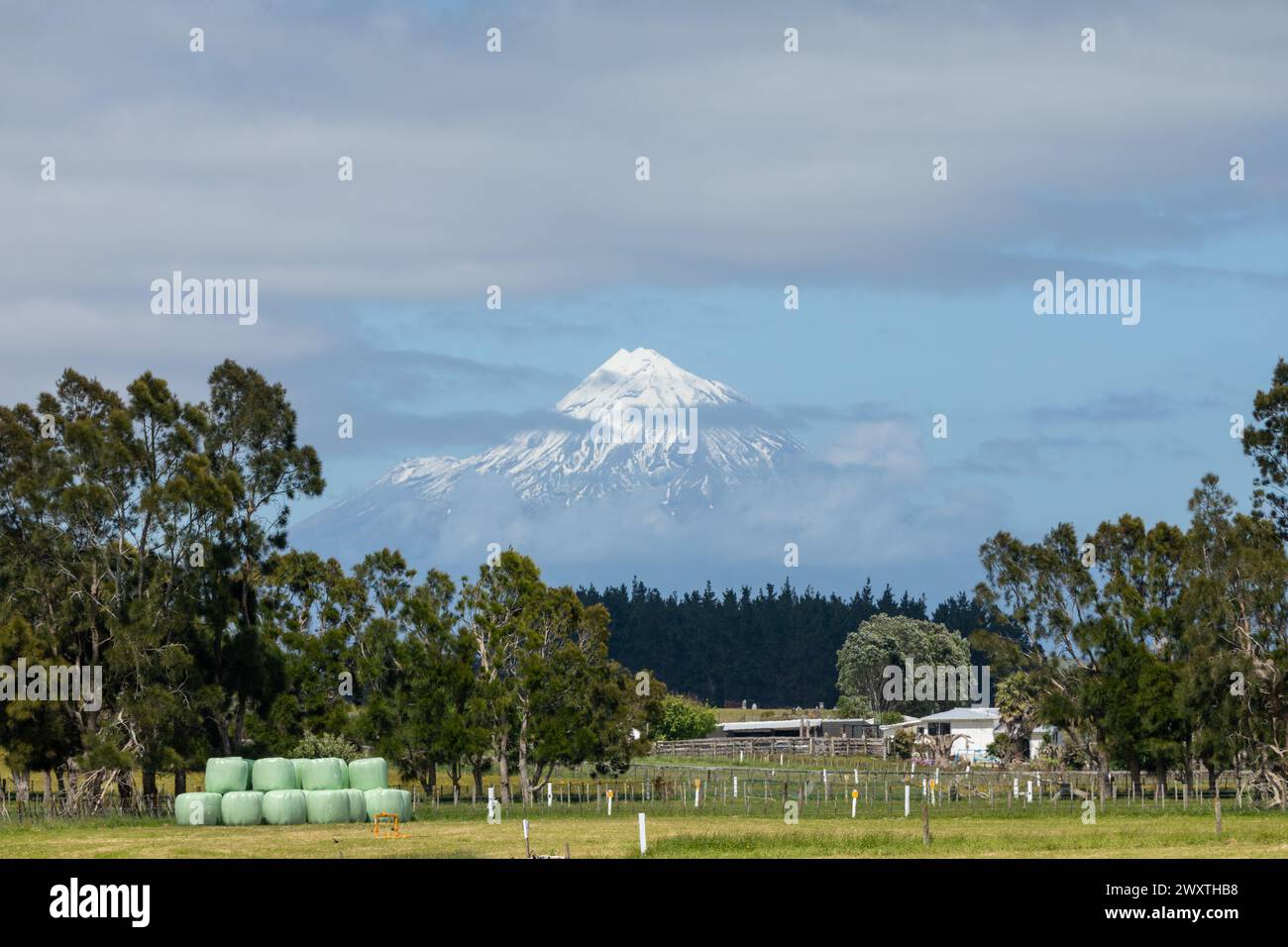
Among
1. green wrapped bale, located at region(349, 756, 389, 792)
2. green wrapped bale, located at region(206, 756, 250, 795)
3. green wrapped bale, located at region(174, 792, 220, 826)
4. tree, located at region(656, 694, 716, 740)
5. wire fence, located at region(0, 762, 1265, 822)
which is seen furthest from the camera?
tree, located at region(656, 694, 716, 740)

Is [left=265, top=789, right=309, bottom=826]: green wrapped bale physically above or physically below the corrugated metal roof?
above

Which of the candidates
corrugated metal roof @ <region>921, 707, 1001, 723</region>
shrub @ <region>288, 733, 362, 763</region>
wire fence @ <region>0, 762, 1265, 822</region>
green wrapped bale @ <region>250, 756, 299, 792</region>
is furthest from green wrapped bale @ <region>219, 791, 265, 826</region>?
corrugated metal roof @ <region>921, 707, 1001, 723</region>

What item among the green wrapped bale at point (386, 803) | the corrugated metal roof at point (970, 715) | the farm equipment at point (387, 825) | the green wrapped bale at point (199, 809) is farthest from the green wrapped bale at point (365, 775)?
the corrugated metal roof at point (970, 715)

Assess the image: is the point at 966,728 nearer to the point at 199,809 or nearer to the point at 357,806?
the point at 357,806

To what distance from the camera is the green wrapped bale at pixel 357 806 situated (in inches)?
2739

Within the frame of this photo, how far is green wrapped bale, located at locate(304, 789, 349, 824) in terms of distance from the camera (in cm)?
6844

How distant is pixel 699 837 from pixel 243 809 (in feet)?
84.1

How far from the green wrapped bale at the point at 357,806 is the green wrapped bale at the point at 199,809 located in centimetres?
528

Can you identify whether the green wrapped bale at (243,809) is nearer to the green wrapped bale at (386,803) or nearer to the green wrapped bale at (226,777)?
the green wrapped bale at (226,777)

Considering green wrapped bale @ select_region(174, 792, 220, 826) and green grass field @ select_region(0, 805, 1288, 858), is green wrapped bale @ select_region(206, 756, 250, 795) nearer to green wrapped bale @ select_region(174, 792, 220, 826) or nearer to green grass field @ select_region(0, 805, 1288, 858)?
green wrapped bale @ select_region(174, 792, 220, 826)

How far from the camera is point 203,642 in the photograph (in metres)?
85.8
